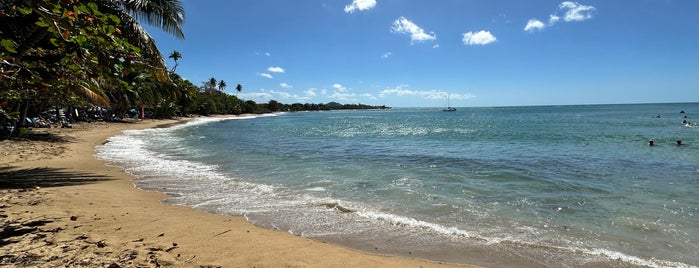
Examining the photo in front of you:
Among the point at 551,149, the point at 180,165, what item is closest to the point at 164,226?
the point at 180,165

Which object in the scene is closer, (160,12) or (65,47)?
(65,47)

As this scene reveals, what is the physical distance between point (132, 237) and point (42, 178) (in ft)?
20.4

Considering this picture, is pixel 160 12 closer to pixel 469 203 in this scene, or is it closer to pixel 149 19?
pixel 149 19

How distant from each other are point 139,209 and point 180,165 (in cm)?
699

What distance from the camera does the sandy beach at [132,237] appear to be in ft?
13.8

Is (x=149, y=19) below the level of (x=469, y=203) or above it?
→ above

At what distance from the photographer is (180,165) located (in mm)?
13242

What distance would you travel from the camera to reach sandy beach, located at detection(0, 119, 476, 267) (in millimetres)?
4215

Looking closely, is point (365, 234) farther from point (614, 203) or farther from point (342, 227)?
point (614, 203)

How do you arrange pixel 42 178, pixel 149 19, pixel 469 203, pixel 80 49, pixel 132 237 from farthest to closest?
pixel 149 19, pixel 42 178, pixel 469 203, pixel 132 237, pixel 80 49

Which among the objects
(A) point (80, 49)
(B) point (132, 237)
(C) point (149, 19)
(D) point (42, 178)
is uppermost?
(C) point (149, 19)

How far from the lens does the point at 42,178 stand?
9.07 m

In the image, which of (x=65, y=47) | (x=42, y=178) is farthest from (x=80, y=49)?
(x=42, y=178)

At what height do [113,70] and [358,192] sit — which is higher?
[113,70]
